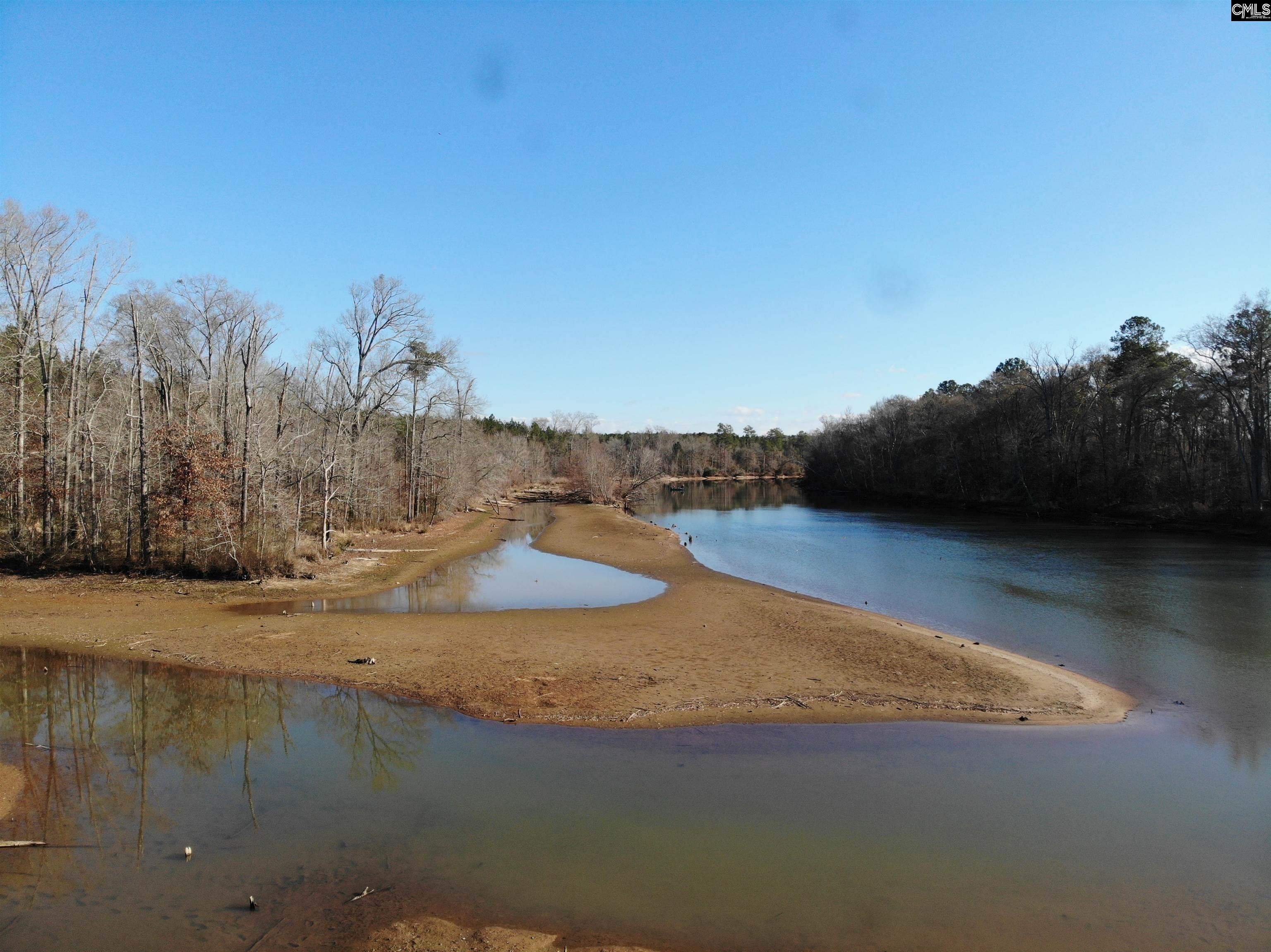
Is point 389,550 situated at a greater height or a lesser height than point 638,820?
greater

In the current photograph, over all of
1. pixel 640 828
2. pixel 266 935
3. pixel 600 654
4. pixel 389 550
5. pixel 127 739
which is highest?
pixel 389 550

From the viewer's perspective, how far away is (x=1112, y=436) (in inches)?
1946

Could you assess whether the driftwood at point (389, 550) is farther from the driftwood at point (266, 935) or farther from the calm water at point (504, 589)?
the driftwood at point (266, 935)

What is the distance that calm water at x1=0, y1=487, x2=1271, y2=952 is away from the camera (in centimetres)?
640

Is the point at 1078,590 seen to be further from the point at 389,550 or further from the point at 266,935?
the point at 389,550

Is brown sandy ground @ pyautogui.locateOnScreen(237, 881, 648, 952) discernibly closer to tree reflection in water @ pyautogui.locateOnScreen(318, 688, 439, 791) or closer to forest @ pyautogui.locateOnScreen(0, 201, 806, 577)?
tree reflection in water @ pyautogui.locateOnScreen(318, 688, 439, 791)

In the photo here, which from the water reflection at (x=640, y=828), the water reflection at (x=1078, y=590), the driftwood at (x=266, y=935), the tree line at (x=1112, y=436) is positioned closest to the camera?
the driftwood at (x=266, y=935)

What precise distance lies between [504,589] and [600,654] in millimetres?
9355

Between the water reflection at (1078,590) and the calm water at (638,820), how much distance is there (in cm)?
43

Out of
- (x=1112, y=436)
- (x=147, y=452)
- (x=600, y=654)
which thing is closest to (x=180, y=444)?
(x=147, y=452)

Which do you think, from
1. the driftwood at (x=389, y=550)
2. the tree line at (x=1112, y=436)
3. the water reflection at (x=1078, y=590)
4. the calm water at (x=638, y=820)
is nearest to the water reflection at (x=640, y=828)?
the calm water at (x=638, y=820)

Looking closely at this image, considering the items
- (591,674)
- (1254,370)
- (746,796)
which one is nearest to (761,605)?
(591,674)

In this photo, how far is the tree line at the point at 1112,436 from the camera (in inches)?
1484

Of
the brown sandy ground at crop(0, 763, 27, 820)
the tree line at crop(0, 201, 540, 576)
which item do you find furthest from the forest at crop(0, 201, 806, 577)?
the brown sandy ground at crop(0, 763, 27, 820)
